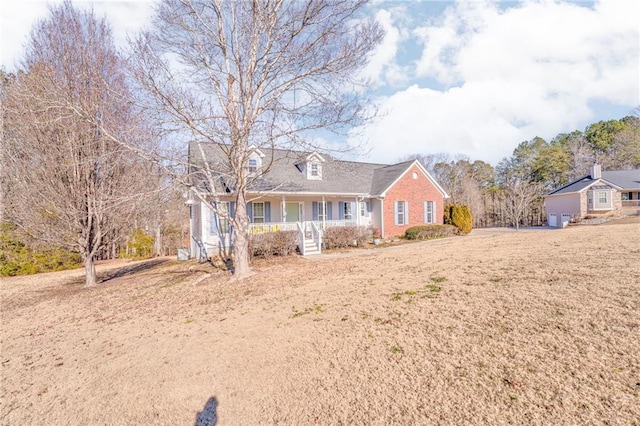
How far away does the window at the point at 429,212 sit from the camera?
2225 centimetres

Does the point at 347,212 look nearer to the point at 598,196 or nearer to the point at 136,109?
the point at 136,109

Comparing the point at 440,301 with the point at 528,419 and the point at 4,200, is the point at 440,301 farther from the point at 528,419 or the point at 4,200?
the point at 4,200

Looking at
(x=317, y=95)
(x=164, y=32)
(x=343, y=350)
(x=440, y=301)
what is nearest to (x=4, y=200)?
(x=164, y=32)

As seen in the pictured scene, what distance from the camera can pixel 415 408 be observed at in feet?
8.93

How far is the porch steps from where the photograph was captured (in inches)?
603

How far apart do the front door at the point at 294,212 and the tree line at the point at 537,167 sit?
21.5 m

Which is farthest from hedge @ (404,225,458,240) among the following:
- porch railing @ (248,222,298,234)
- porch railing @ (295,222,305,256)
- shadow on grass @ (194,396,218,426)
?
shadow on grass @ (194,396,218,426)

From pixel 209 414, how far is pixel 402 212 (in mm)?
19699

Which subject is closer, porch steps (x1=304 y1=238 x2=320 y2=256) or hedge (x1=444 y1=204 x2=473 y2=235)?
porch steps (x1=304 y1=238 x2=320 y2=256)

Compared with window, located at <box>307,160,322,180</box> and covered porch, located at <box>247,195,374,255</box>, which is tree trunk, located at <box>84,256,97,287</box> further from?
window, located at <box>307,160,322,180</box>

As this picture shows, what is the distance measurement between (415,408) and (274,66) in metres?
9.42

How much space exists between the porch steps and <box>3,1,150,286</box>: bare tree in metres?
7.80

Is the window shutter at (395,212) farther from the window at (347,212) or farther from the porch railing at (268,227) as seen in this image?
the porch railing at (268,227)

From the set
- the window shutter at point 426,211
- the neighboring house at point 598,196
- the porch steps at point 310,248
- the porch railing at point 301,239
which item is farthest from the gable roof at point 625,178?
the porch railing at point 301,239
